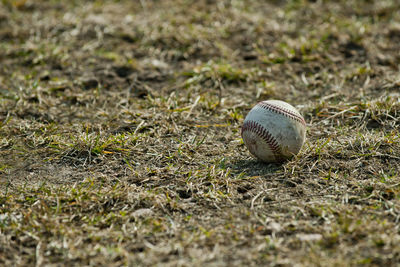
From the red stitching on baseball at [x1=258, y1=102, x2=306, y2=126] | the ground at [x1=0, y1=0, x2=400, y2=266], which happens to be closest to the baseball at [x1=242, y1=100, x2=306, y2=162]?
the red stitching on baseball at [x1=258, y1=102, x2=306, y2=126]

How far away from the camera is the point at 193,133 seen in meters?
5.18

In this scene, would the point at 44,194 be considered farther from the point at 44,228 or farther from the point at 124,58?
the point at 124,58

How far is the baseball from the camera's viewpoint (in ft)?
13.7

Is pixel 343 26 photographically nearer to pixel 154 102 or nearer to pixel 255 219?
pixel 154 102

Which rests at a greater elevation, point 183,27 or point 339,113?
point 183,27

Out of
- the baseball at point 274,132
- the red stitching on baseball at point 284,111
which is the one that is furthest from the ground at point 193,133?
the red stitching on baseball at point 284,111

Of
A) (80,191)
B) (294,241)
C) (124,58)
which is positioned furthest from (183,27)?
(294,241)

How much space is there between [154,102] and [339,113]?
6.51ft

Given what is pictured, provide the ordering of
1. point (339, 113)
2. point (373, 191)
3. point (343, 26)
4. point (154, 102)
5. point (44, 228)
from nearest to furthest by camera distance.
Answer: point (44, 228)
point (373, 191)
point (339, 113)
point (154, 102)
point (343, 26)

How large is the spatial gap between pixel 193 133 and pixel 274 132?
1217mm

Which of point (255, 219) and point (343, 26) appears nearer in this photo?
point (255, 219)

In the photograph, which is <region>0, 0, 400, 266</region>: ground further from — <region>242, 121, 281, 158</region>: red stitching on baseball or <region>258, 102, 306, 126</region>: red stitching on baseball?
<region>258, 102, 306, 126</region>: red stitching on baseball

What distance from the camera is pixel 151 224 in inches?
145

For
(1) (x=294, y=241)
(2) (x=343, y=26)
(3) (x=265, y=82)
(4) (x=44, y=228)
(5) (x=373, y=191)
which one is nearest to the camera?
(1) (x=294, y=241)
